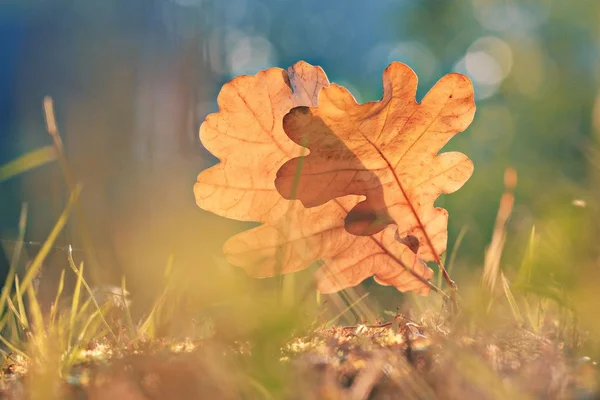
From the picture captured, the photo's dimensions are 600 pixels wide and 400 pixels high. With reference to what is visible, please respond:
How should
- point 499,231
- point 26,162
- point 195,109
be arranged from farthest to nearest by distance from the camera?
point 195,109, point 26,162, point 499,231

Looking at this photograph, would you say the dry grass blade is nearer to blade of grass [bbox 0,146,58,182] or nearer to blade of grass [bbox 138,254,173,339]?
blade of grass [bbox 138,254,173,339]

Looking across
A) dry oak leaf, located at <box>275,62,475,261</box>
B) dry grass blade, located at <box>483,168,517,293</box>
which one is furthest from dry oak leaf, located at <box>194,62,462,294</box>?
dry grass blade, located at <box>483,168,517,293</box>

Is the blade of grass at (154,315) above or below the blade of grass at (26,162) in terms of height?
below

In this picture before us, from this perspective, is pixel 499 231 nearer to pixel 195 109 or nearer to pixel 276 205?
pixel 276 205

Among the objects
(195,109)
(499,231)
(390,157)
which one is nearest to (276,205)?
(390,157)

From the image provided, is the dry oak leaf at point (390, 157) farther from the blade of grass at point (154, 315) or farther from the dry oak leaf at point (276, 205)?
the blade of grass at point (154, 315)

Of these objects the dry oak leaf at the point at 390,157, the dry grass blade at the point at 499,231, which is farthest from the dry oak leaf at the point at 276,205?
the dry grass blade at the point at 499,231

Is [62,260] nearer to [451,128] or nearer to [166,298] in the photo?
[166,298]
